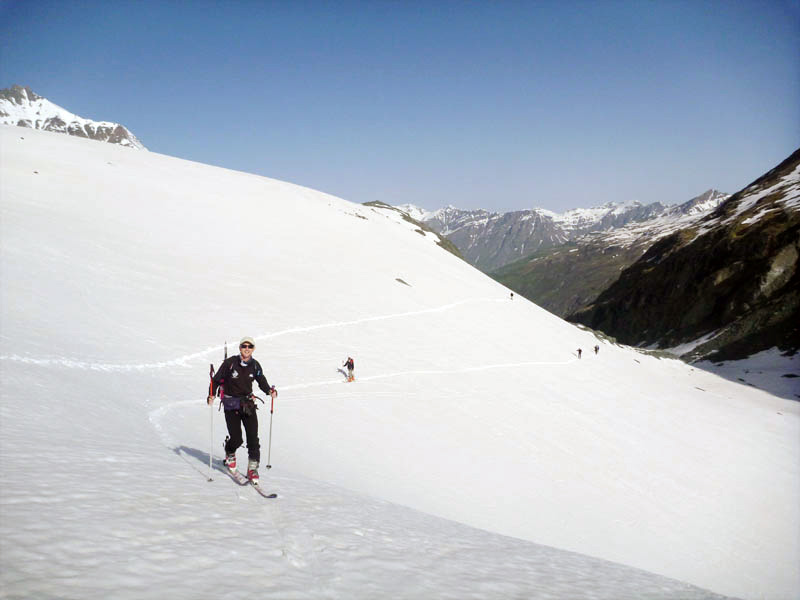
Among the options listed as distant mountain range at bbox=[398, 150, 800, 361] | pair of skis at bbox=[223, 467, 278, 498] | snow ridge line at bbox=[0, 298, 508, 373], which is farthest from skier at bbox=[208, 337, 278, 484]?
distant mountain range at bbox=[398, 150, 800, 361]

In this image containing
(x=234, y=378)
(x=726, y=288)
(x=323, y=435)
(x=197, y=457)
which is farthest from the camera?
(x=726, y=288)

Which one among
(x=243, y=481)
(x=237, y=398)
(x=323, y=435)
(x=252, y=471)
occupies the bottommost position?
(x=323, y=435)

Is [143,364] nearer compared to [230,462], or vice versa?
[230,462]

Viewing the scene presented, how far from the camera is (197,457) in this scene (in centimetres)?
982

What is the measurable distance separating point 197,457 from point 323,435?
5594 millimetres

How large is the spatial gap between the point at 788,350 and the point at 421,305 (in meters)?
70.1

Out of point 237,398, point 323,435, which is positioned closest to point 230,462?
point 237,398

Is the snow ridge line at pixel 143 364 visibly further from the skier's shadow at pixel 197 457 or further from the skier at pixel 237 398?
the skier at pixel 237 398

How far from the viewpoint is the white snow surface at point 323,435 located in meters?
5.88

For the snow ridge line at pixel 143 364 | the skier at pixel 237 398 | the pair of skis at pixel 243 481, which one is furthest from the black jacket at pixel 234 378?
the snow ridge line at pixel 143 364

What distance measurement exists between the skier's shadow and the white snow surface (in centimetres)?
12

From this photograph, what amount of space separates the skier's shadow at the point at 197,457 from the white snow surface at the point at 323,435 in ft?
0.40

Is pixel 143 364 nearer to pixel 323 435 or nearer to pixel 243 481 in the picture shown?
pixel 323 435

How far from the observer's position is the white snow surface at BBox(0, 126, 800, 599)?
5875mm
